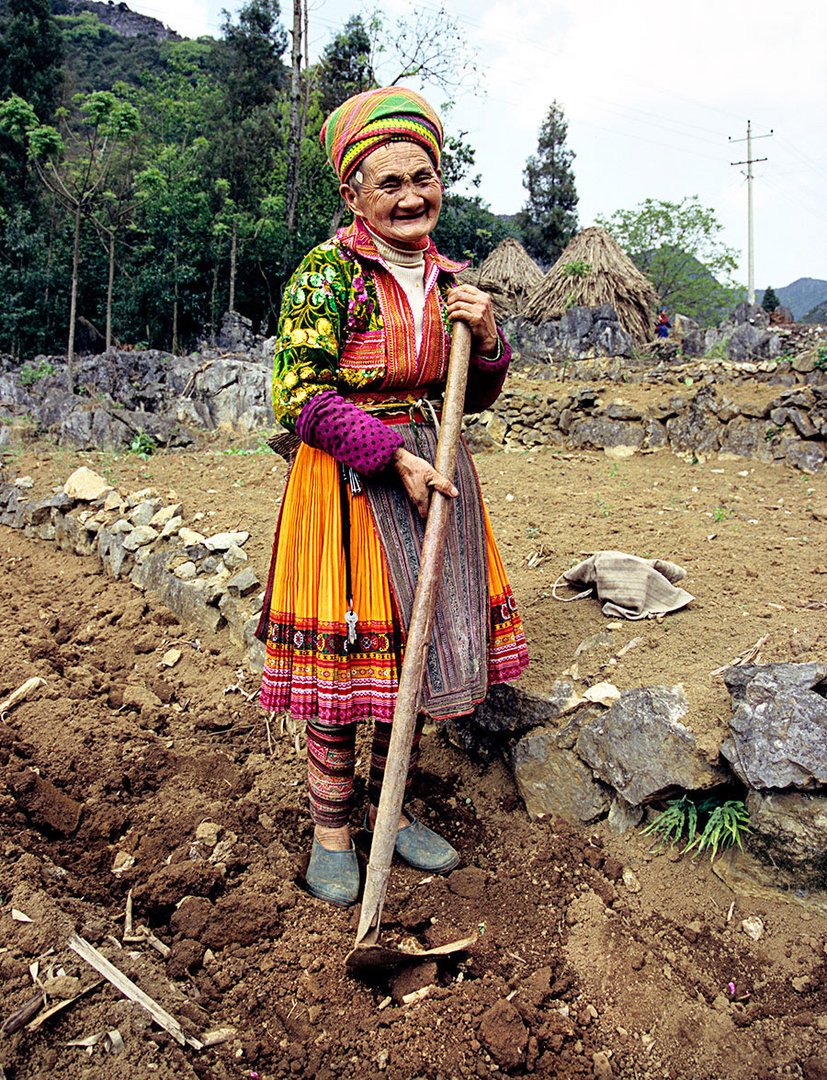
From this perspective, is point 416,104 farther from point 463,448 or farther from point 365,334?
point 463,448

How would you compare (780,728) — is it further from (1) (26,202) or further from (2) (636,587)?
(1) (26,202)

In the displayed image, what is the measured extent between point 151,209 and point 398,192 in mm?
16783

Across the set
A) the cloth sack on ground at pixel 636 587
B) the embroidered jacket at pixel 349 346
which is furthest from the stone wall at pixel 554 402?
the embroidered jacket at pixel 349 346

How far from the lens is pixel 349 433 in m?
1.85

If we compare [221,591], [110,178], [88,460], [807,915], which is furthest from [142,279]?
[807,915]

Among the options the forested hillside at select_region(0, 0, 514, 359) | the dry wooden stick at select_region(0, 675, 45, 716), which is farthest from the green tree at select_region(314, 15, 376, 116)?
the dry wooden stick at select_region(0, 675, 45, 716)

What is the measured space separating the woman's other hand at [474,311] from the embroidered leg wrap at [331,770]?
111cm

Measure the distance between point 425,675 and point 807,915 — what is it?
3.64ft

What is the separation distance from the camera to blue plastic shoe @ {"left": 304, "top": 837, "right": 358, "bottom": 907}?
6.88 feet

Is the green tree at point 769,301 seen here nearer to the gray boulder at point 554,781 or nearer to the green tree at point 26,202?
the green tree at point 26,202

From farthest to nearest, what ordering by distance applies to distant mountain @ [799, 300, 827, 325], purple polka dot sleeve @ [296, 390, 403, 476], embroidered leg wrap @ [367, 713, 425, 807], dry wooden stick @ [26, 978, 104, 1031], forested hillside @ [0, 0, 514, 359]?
distant mountain @ [799, 300, 827, 325], forested hillside @ [0, 0, 514, 359], embroidered leg wrap @ [367, 713, 425, 807], purple polka dot sleeve @ [296, 390, 403, 476], dry wooden stick @ [26, 978, 104, 1031]

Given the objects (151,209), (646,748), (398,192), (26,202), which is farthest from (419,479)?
(26,202)

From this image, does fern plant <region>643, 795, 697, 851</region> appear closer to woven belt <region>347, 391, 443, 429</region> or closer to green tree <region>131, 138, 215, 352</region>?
woven belt <region>347, 391, 443, 429</region>

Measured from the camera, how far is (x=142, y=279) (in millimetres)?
16469
